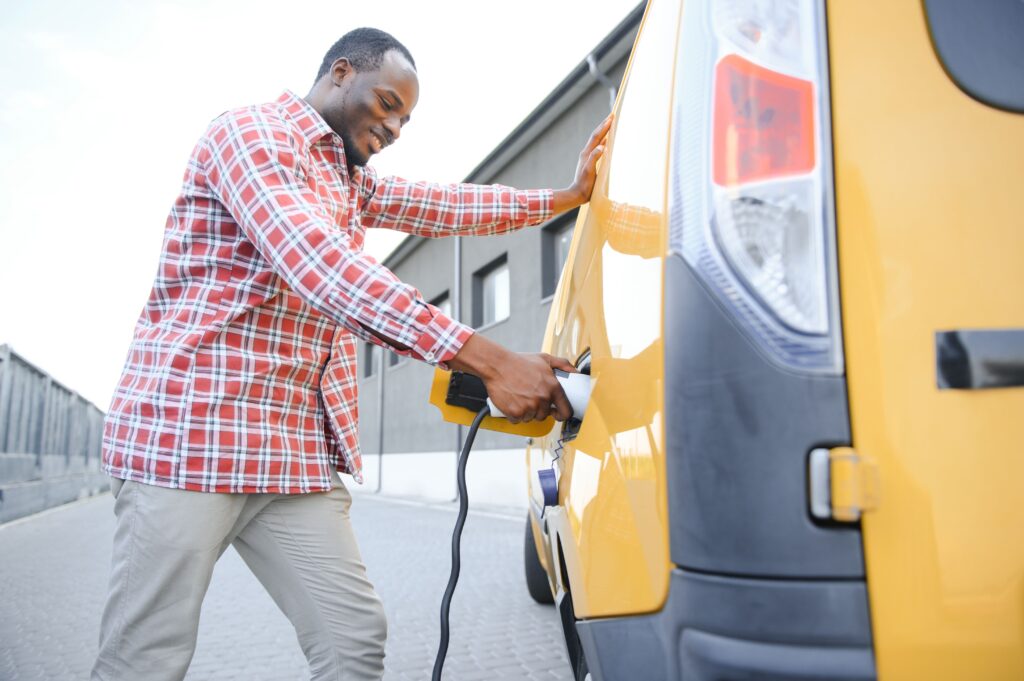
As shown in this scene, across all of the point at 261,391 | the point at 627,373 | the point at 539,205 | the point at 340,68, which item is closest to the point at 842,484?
the point at 627,373

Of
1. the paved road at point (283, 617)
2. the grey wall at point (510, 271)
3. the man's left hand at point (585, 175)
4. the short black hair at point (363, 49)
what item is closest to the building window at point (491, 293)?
the grey wall at point (510, 271)

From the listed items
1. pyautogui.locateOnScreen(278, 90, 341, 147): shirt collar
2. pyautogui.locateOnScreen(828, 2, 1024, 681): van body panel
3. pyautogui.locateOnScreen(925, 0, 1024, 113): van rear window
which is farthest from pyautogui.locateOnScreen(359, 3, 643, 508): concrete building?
pyautogui.locateOnScreen(828, 2, 1024, 681): van body panel

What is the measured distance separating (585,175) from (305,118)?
2.64ft

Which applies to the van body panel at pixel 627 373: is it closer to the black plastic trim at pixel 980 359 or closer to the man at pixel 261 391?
the man at pixel 261 391

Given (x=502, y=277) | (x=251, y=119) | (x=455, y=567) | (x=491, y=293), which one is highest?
(x=502, y=277)

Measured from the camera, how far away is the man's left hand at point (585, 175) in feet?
7.16

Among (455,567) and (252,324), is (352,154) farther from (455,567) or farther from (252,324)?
(455,567)

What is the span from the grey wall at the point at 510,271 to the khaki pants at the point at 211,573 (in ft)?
31.5

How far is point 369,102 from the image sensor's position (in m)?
1.98

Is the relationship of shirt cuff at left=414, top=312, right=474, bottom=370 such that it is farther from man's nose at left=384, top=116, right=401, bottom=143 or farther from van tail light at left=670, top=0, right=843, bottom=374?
man's nose at left=384, top=116, right=401, bottom=143

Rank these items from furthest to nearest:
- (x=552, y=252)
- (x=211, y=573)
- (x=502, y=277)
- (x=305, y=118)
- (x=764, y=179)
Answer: (x=502, y=277)
(x=552, y=252)
(x=305, y=118)
(x=211, y=573)
(x=764, y=179)

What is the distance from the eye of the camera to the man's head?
1.98 metres

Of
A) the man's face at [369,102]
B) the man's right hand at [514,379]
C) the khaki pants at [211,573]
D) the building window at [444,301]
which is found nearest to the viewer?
the man's right hand at [514,379]

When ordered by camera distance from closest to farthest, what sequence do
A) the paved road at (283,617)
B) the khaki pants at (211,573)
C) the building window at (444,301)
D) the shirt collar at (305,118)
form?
the khaki pants at (211,573), the shirt collar at (305,118), the paved road at (283,617), the building window at (444,301)
